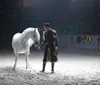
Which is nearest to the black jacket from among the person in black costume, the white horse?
the person in black costume

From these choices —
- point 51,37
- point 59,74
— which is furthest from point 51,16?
point 59,74

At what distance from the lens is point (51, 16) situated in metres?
21.0

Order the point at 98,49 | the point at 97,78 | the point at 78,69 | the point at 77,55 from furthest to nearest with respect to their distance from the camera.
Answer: the point at 98,49
the point at 77,55
the point at 78,69
the point at 97,78

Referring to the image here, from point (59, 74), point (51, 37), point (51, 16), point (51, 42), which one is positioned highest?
point (51, 16)

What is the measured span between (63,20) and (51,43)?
999 centimetres

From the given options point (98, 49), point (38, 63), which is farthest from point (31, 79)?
point (98, 49)

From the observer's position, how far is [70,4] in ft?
A: 67.5

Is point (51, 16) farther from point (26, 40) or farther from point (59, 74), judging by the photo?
point (59, 74)

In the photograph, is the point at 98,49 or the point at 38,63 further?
the point at 98,49

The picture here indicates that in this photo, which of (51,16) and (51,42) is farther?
(51,16)

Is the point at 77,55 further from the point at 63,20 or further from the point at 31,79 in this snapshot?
the point at 31,79

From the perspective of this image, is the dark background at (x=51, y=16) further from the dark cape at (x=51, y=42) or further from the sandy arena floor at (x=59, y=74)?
the dark cape at (x=51, y=42)

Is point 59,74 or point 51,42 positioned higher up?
point 51,42

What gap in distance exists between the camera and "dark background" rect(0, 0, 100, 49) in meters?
19.9
